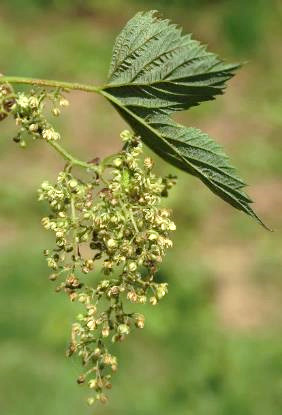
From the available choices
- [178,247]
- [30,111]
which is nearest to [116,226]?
[30,111]

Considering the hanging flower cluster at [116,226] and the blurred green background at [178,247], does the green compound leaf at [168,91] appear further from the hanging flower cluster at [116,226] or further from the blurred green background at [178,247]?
the blurred green background at [178,247]

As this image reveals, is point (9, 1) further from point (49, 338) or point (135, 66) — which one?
point (135, 66)

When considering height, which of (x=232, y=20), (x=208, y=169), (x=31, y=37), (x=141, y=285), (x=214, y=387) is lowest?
(x=141, y=285)

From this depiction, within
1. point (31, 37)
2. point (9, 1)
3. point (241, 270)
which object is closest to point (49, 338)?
point (241, 270)

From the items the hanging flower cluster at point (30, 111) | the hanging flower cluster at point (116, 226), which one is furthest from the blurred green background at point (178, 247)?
the hanging flower cluster at point (30, 111)

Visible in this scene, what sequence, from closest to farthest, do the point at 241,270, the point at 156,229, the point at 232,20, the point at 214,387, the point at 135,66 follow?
the point at 156,229
the point at 135,66
the point at 214,387
the point at 241,270
the point at 232,20

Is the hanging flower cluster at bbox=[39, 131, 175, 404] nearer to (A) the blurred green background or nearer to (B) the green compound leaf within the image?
(B) the green compound leaf

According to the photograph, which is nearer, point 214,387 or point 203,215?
point 214,387
